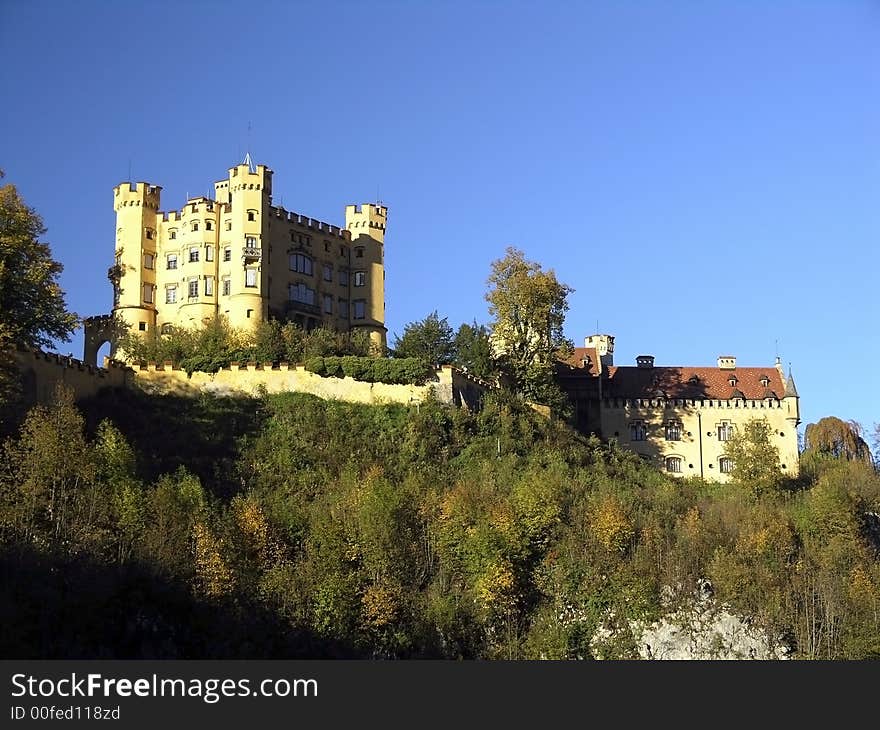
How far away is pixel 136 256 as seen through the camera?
82500 mm

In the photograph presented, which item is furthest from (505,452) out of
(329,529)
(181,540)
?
(181,540)

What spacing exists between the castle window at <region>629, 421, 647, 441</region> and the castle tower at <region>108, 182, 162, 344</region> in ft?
83.1

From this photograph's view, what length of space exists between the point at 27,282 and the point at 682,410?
35.7 meters

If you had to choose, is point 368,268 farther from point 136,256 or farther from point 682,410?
point 682,410

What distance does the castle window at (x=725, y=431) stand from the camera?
276ft

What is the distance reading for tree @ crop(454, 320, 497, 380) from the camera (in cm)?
7762

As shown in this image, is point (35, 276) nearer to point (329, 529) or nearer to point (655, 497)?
point (329, 529)

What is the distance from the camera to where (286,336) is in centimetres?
7631

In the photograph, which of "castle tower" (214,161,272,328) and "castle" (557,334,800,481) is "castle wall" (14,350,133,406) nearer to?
"castle tower" (214,161,272,328)

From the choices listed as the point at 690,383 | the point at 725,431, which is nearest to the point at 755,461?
the point at 725,431

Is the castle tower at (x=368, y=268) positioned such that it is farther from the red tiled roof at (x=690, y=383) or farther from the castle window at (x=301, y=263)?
the red tiled roof at (x=690, y=383)

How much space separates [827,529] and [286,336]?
26391 mm

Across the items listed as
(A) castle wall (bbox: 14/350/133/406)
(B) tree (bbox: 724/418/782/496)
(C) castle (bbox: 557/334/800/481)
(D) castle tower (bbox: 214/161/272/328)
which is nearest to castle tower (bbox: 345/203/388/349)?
(D) castle tower (bbox: 214/161/272/328)

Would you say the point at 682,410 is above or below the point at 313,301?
below
